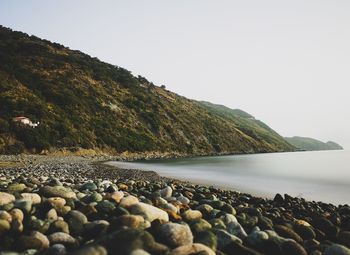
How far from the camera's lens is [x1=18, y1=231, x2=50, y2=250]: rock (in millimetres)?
3953

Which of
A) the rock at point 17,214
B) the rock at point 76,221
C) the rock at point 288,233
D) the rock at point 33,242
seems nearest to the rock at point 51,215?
the rock at point 76,221

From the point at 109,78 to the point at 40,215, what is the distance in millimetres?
70504

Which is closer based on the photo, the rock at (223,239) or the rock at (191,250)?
the rock at (191,250)

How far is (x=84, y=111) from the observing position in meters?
54.6

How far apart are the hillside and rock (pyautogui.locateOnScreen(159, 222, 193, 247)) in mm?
34912

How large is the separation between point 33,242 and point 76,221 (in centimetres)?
89

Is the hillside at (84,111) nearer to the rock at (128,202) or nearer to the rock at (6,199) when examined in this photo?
the rock at (6,199)

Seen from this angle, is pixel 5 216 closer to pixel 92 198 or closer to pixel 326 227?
pixel 92 198

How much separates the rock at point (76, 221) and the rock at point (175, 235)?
115cm

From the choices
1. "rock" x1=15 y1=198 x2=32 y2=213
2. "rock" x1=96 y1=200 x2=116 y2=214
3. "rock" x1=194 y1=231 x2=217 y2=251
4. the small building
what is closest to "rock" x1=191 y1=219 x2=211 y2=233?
"rock" x1=194 y1=231 x2=217 y2=251

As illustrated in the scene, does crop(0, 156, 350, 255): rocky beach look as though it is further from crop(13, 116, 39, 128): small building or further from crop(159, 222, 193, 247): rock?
crop(13, 116, 39, 128): small building

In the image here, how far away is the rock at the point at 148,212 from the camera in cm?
518

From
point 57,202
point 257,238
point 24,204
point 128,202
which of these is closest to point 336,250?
point 257,238

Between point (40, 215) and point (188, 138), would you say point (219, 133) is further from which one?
point (40, 215)
